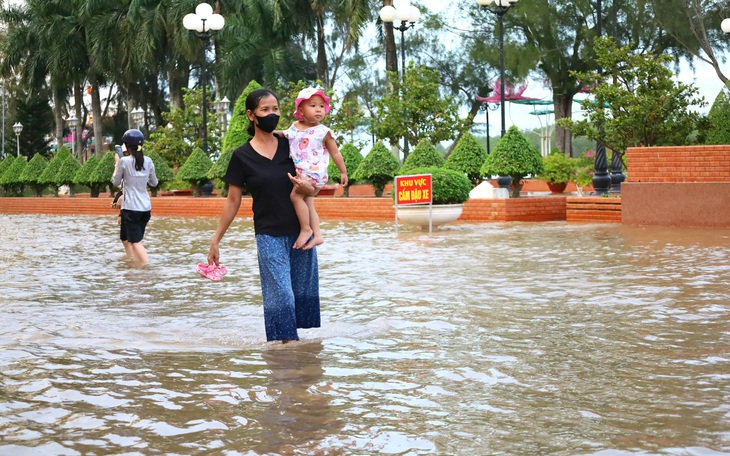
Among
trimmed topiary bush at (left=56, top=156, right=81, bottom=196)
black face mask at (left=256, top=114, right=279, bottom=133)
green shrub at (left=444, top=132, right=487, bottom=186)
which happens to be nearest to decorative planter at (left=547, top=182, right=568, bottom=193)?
green shrub at (left=444, top=132, right=487, bottom=186)

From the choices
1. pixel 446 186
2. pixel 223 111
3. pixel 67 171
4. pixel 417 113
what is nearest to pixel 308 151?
pixel 446 186

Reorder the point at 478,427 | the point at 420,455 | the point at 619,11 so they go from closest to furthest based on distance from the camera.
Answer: the point at 420,455 < the point at 478,427 < the point at 619,11

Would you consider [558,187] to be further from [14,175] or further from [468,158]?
[14,175]

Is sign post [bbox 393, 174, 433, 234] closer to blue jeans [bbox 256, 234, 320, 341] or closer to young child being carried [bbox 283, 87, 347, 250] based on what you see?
blue jeans [bbox 256, 234, 320, 341]

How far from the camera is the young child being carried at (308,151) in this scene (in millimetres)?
6723

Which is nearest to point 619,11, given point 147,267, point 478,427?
point 147,267

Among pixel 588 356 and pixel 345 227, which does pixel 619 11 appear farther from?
pixel 588 356

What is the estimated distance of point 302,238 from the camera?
6.72m

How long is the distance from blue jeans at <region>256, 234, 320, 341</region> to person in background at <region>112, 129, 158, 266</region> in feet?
20.0

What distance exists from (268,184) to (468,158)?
1804cm

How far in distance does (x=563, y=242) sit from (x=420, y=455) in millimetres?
11208

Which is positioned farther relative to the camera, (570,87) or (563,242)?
(570,87)

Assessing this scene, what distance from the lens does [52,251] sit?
16.1 metres

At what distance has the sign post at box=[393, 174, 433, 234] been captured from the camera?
18.2m
